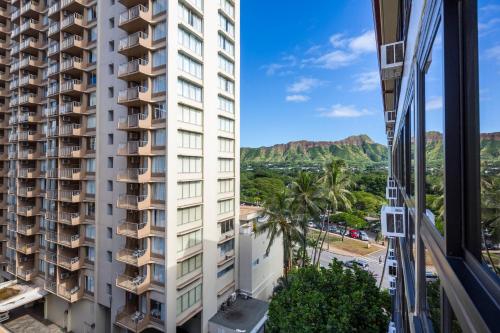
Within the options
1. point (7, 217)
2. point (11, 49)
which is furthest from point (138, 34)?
point (7, 217)

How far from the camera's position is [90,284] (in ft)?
59.6

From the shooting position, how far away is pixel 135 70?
1548 cm

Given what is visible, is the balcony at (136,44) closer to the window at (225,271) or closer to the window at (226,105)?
the window at (226,105)

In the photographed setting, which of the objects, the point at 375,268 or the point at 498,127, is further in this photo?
the point at 375,268

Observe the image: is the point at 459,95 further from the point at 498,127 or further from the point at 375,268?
the point at 375,268

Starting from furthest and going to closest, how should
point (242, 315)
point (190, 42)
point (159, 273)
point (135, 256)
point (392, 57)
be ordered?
1. point (242, 315)
2. point (190, 42)
3. point (159, 273)
4. point (135, 256)
5. point (392, 57)

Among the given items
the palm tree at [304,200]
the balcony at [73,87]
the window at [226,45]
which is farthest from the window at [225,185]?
the balcony at [73,87]

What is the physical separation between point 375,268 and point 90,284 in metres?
26.8

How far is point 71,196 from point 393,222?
65.2 feet

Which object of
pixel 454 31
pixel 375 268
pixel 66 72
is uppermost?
pixel 66 72

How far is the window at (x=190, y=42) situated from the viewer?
16.1m

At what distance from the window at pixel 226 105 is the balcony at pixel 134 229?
981cm

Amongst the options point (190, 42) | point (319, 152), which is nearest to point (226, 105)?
point (190, 42)

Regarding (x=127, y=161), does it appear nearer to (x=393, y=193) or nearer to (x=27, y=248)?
(x=27, y=248)
